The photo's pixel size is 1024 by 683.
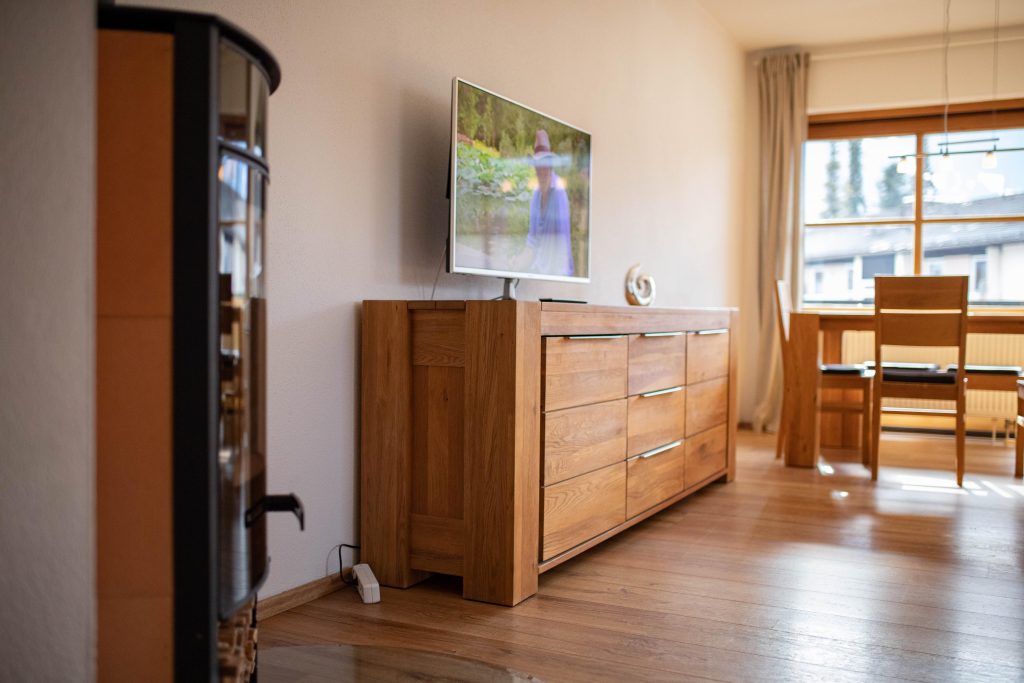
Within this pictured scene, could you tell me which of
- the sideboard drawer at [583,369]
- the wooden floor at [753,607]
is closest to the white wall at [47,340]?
the wooden floor at [753,607]

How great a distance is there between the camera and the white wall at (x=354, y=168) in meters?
2.26

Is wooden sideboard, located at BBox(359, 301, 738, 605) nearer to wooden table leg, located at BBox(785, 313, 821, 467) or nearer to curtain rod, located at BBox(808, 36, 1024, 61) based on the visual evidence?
wooden table leg, located at BBox(785, 313, 821, 467)

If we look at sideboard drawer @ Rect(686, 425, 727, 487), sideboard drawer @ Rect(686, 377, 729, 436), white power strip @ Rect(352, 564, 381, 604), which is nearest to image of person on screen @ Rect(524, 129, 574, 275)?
sideboard drawer @ Rect(686, 377, 729, 436)

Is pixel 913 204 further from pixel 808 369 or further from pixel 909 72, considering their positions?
pixel 808 369

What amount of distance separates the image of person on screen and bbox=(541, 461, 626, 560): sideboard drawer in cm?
77

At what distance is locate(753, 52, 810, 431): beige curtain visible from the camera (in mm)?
6246

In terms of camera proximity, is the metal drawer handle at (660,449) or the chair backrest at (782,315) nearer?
the metal drawer handle at (660,449)

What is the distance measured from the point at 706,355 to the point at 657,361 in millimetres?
729

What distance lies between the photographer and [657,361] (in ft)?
10.8

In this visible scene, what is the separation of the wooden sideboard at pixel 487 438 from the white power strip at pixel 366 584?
7 centimetres

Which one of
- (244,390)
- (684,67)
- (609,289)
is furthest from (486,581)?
(684,67)

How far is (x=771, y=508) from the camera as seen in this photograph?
11.9ft

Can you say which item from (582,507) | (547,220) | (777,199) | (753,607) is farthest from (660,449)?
(777,199)

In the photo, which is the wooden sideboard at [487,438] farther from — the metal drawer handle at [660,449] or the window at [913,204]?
the window at [913,204]
